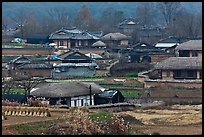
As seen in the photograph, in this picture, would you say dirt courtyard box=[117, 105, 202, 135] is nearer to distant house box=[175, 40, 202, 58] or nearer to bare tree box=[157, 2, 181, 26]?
distant house box=[175, 40, 202, 58]

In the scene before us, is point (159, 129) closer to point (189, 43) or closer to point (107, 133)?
point (107, 133)

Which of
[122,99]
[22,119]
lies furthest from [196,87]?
[22,119]

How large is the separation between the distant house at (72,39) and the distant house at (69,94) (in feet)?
58.2

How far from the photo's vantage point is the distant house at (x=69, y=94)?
17875mm

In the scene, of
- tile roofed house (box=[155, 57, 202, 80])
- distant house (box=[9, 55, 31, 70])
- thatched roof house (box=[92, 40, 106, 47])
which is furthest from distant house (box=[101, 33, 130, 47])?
tile roofed house (box=[155, 57, 202, 80])

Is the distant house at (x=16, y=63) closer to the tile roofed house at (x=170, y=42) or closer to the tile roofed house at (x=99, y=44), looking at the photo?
the tile roofed house at (x=99, y=44)

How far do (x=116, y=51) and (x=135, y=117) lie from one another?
1847 centimetres

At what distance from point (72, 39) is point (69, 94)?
1868 cm

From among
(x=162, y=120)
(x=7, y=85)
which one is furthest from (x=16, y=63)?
(x=162, y=120)

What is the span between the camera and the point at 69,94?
1795cm

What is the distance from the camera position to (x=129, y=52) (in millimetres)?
32906

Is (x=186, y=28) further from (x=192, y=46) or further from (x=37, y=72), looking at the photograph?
(x=37, y=72)

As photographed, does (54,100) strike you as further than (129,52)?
No

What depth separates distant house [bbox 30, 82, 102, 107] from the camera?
58.6ft
